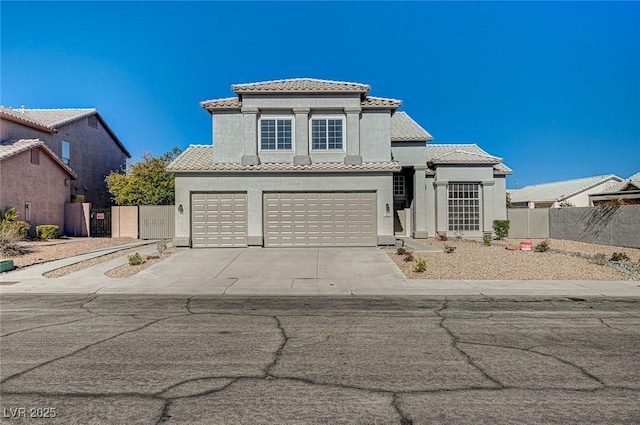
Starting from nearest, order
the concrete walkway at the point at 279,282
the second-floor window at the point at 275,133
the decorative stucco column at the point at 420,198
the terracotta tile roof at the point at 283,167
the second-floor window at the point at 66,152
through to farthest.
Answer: the concrete walkway at the point at 279,282
the terracotta tile roof at the point at 283,167
the second-floor window at the point at 275,133
the decorative stucco column at the point at 420,198
the second-floor window at the point at 66,152

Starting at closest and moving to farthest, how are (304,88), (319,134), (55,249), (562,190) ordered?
(55,249) < (304,88) < (319,134) < (562,190)

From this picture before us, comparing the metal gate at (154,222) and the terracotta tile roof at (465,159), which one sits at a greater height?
the terracotta tile roof at (465,159)

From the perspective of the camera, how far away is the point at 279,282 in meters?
12.3

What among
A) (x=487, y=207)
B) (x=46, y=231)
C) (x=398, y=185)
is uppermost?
(x=398, y=185)

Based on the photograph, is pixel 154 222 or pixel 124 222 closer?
pixel 154 222

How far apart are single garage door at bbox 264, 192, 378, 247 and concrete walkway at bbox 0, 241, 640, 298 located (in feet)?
10.6

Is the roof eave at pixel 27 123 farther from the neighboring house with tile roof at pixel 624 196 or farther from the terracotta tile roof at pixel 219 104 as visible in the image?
the neighboring house with tile roof at pixel 624 196

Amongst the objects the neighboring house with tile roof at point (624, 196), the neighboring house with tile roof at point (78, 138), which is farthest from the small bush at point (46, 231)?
the neighboring house with tile roof at point (624, 196)

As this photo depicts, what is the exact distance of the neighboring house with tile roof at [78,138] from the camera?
89.4ft

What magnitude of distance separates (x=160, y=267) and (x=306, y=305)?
739cm

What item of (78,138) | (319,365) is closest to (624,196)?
(319,365)

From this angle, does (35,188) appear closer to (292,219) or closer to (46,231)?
(46,231)

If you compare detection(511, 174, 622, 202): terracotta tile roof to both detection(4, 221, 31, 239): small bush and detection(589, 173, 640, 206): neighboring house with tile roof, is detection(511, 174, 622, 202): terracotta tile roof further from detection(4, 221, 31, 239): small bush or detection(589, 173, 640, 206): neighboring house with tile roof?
detection(4, 221, 31, 239): small bush

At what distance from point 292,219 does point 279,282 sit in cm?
741
